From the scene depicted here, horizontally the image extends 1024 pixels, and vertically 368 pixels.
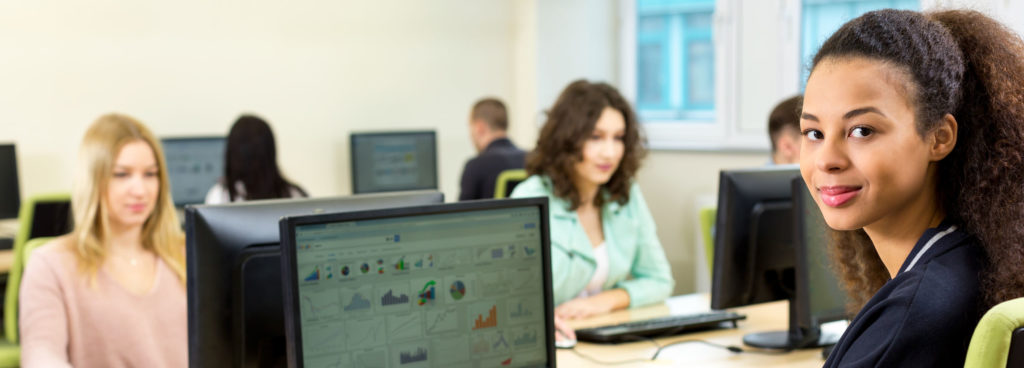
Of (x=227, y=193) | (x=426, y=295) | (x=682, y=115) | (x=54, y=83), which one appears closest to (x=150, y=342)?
(x=426, y=295)

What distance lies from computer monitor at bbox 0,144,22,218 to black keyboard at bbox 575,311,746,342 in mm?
2692

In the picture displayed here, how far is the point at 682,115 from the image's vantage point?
511 cm

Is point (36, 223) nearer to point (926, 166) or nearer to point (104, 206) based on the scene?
point (104, 206)

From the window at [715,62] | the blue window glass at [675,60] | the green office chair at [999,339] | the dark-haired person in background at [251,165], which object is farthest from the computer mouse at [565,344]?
the blue window glass at [675,60]

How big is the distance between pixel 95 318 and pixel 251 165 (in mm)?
1538

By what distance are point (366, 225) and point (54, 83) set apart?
3118mm

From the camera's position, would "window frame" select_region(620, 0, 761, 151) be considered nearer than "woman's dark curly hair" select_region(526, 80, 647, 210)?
No

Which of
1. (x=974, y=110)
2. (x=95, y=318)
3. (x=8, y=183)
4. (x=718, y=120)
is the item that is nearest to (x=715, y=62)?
(x=718, y=120)

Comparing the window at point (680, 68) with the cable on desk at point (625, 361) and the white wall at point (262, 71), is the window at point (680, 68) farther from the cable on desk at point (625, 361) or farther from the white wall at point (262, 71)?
the cable on desk at point (625, 361)

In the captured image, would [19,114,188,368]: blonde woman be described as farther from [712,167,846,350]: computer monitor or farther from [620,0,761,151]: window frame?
[620,0,761,151]: window frame

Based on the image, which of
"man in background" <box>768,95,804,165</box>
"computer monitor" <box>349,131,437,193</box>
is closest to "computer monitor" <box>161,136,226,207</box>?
"computer monitor" <box>349,131,437,193</box>

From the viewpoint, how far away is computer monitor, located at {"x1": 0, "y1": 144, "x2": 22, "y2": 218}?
3.81 metres

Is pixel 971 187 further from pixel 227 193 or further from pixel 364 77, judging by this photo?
pixel 364 77

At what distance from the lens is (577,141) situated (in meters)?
2.78
